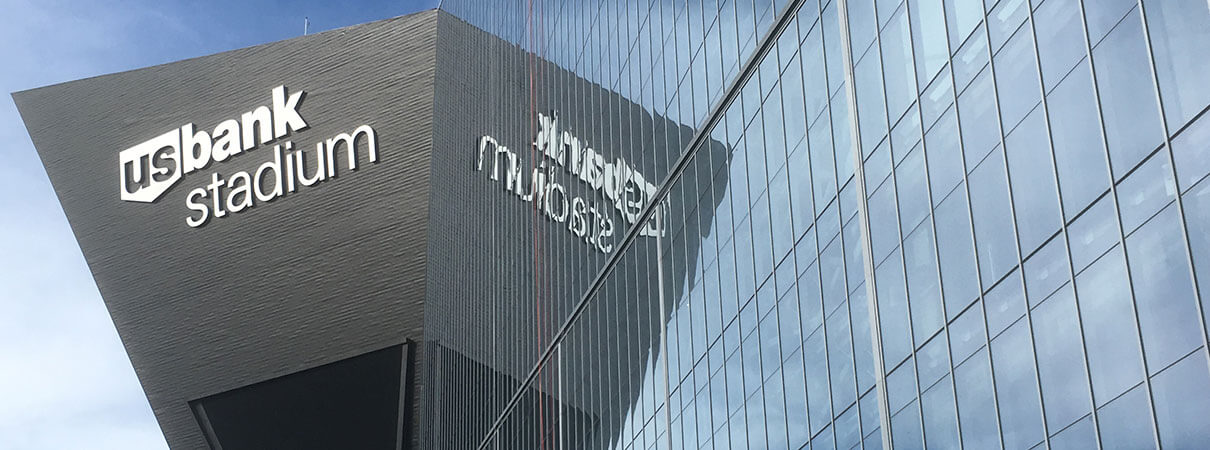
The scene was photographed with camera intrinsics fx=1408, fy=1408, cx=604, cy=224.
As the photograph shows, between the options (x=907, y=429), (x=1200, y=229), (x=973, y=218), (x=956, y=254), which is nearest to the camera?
(x=1200, y=229)

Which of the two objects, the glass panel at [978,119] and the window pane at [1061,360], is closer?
the window pane at [1061,360]

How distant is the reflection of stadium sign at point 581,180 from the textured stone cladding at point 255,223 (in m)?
7.54

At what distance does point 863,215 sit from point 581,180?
1025 centimetres

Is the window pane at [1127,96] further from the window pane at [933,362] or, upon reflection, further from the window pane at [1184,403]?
the window pane at [933,362]

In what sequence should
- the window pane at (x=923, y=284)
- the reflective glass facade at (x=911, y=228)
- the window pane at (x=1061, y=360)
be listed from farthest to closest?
the window pane at (x=923, y=284) < the window pane at (x=1061, y=360) < the reflective glass facade at (x=911, y=228)

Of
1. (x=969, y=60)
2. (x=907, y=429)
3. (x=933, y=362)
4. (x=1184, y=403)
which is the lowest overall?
(x=1184, y=403)

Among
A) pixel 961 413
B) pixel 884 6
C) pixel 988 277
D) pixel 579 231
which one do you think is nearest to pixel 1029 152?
pixel 988 277

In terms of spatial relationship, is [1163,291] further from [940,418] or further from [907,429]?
[907,429]

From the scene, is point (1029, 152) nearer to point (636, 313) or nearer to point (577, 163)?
point (636, 313)

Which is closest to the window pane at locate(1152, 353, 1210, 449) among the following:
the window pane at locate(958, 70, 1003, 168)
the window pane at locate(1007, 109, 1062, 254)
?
the window pane at locate(1007, 109, 1062, 254)

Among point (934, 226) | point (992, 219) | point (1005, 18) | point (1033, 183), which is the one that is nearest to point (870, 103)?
point (934, 226)

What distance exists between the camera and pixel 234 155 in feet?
111

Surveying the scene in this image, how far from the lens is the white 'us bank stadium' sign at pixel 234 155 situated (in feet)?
108

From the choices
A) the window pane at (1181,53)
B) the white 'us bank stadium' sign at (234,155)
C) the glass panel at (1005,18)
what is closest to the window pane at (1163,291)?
the window pane at (1181,53)
